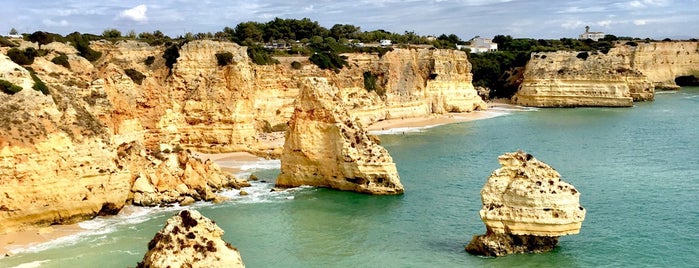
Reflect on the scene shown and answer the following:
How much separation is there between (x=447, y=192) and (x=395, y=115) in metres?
35.0

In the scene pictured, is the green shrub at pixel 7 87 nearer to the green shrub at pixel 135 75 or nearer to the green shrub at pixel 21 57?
the green shrub at pixel 21 57

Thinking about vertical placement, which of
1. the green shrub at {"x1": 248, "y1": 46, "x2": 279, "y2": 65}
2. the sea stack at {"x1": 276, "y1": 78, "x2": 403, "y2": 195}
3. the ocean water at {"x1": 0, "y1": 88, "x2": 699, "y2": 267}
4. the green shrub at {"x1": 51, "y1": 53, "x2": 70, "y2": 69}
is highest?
the green shrub at {"x1": 51, "y1": 53, "x2": 70, "y2": 69}

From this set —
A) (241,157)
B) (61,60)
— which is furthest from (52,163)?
(241,157)

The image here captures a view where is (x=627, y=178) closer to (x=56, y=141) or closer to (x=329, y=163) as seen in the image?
(x=329, y=163)

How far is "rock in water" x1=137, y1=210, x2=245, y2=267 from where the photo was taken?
45.8 ft

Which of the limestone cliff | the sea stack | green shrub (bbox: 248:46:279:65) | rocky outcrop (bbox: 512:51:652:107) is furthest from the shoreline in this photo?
green shrub (bbox: 248:46:279:65)

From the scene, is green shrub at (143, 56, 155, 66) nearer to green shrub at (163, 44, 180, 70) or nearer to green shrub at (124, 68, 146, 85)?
green shrub at (163, 44, 180, 70)

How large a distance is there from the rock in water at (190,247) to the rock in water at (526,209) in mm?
8661

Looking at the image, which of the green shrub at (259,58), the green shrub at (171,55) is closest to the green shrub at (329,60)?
the green shrub at (259,58)

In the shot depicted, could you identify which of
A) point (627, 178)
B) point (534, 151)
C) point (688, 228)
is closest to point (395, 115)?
point (534, 151)

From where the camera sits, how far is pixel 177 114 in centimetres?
4153

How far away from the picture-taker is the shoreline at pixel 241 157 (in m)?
22.6

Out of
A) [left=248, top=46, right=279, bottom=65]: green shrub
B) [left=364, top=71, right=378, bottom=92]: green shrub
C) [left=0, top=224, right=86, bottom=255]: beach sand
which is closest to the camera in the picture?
[left=0, top=224, right=86, bottom=255]: beach sand

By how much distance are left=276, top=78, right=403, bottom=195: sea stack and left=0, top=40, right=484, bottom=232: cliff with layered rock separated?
1251 millimetres
